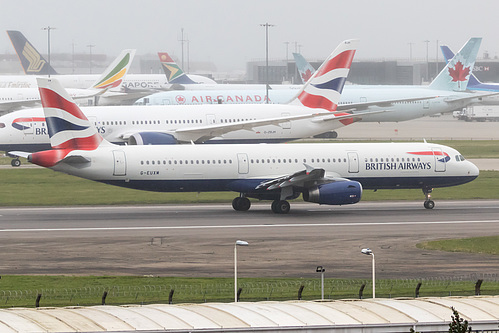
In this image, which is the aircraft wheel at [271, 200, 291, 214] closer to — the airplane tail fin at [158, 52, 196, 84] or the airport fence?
the airport fence

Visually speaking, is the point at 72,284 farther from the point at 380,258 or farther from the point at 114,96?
the point at 114,96

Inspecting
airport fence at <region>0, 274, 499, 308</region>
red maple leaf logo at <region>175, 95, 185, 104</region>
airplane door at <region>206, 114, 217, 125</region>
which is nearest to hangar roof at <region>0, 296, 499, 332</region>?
airport fence at <region>0, 274, 499, 308</region>

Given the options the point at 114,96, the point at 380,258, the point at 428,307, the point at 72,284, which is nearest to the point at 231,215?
the point at 380,258

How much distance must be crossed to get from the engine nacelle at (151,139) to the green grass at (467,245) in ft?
105

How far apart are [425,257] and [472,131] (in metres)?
90.3

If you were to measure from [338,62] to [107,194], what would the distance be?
23.3m

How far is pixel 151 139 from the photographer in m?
71.1

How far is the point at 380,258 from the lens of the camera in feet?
130

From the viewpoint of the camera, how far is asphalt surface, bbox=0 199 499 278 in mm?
37562

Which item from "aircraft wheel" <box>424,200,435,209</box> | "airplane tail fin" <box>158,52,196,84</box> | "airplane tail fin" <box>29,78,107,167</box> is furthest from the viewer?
"airplane tail fin" <box>158,52,196,84</box>

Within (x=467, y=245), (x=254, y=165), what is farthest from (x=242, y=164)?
(x=467, y=245)

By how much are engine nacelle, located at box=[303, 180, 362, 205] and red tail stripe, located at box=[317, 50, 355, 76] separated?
25402 mm

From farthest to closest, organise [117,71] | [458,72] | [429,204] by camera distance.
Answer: [458,72] → [117,71] → [429,204]

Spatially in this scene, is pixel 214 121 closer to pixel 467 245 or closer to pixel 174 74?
pixel 467 245
